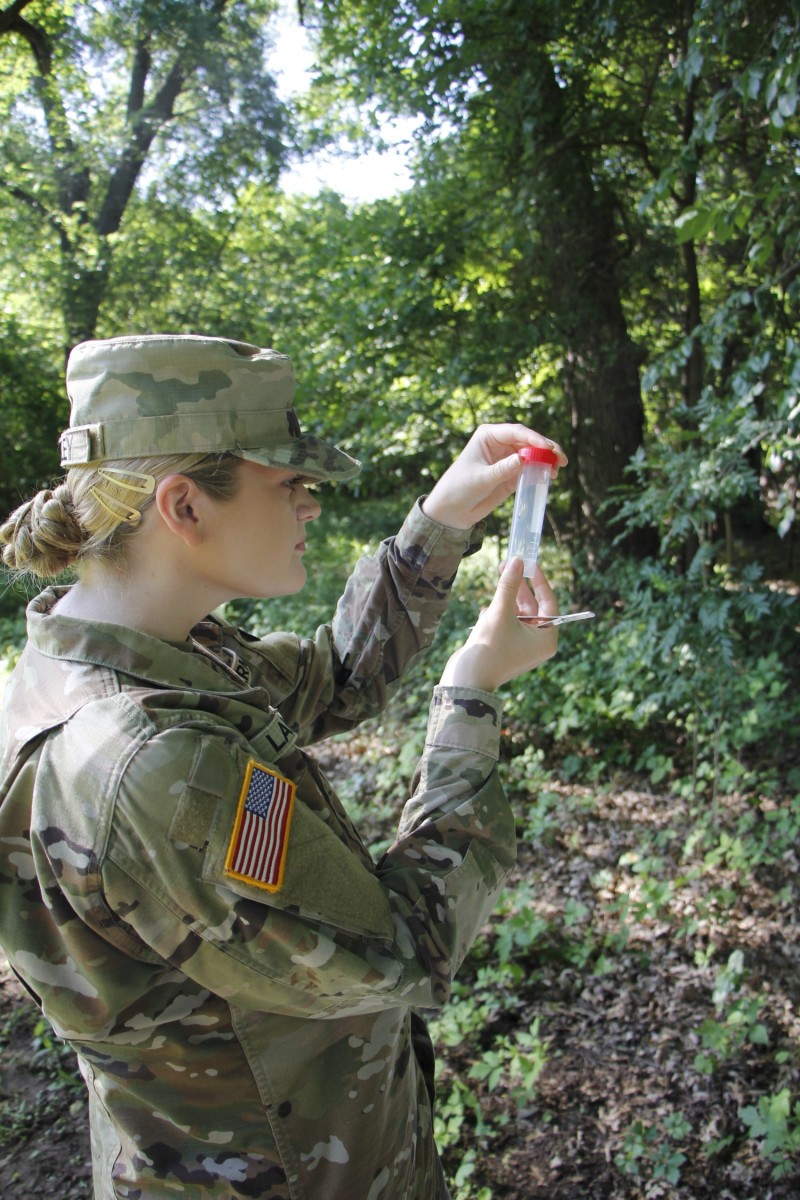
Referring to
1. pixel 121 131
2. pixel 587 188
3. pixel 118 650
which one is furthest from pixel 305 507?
pixel 121 131

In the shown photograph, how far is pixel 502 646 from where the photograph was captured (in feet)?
4.66

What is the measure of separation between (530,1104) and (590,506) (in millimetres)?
4012

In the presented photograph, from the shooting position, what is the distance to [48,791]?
3.33ft

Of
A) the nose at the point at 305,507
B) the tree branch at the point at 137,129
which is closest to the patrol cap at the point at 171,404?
the nose at the point at 305,507

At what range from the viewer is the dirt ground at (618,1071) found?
2.56 meters

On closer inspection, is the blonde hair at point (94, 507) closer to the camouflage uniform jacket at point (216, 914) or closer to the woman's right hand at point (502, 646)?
the camouflage uniform jacket at point (216, 914)

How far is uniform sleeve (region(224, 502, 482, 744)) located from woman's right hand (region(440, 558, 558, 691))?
27 cm

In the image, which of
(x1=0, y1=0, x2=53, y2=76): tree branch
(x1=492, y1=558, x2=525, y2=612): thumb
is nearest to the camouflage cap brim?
(x1=492, y1=558, x2=525, y2=612): thumb

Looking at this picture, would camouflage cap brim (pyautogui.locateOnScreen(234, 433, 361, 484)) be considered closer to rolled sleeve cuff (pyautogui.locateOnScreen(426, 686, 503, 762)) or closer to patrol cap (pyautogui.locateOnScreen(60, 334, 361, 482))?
patrol cap (pyautogui.locateOnScreen(60, 334, 361, 482))

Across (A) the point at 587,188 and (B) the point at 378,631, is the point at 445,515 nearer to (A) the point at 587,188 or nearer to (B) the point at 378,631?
(B) the point at 378,631

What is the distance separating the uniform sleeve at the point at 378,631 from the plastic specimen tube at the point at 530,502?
4.4 inches

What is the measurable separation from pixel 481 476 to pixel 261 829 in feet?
2.86

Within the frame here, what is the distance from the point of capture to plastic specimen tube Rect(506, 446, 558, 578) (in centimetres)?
158

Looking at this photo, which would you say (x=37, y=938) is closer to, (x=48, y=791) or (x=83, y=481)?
(x=48, y=791)
